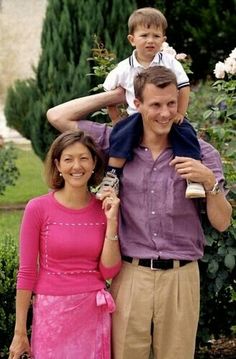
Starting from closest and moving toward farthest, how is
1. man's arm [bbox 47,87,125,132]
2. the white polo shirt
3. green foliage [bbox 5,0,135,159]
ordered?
man's arm [bbox 47,87,125,132] → the white polo shirt → green foliage [bbox 5,0,135,159]

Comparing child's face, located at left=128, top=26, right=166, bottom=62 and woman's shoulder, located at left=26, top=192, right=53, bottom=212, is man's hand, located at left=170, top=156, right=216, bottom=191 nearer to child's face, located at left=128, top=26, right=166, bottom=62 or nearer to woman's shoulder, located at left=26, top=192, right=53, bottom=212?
woman's shoulder, located at left=26, top=192, right=53, bottom=212

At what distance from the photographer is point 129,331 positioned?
11.1 ft

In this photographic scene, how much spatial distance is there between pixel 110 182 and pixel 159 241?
1.03 feet

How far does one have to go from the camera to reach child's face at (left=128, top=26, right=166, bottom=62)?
149 inches

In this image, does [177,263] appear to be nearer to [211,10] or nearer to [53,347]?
[53,347]

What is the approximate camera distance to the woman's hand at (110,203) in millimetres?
3293

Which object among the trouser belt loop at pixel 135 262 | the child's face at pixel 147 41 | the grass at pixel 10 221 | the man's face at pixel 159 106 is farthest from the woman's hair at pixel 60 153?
the grass at pixel 10 221

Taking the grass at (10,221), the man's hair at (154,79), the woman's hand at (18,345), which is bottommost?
the grass at (10,221)

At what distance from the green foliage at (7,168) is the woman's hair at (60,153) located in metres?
8.09

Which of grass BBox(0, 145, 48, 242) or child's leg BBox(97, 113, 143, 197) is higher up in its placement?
child's leg BBox(97, 113, 143, 197)

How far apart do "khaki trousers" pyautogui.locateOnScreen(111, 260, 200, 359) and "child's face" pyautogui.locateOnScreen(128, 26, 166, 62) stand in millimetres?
1013

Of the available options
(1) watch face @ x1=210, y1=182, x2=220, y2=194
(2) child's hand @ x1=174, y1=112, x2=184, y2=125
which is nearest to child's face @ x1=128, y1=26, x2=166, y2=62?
(2) child's hand @ x1=174, y1=112, x2=184, y2=125

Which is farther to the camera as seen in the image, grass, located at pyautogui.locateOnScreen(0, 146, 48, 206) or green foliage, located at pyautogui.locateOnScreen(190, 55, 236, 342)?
grass, located at pyautogui.locateOnScreen(0, 146, 48, 206)

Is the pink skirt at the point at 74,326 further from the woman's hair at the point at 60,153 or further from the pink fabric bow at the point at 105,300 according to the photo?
the woman's hair at the point at 60,153
